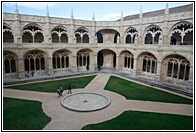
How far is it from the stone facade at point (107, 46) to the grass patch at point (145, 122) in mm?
8683

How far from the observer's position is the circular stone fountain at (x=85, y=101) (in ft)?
46.9

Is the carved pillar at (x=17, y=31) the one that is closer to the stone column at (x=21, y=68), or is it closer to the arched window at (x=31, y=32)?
the arched window at (x=31, y=32)

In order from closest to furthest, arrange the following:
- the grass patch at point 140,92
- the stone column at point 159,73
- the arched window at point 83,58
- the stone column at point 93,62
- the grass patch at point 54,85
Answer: the grass patch at point 140,92, the grass patch at point 54,85, the stone column at point 159,73, the arched window at point 83,58, the stone column at point 93,62

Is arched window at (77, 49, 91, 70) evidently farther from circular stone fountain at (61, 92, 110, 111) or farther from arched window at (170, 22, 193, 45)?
arched window at (170, 22, 193, 45)

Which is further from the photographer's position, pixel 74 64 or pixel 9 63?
pixel 74 64

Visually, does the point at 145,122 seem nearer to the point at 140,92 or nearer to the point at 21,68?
the point at 140,92

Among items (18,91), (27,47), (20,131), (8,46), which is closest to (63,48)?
(27,47)

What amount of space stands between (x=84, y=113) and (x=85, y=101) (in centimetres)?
238

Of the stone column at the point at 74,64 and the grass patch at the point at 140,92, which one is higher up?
the stone column at the point at 74,64

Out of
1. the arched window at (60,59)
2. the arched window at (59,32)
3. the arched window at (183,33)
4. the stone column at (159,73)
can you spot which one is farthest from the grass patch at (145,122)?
the arched window at (59,32)

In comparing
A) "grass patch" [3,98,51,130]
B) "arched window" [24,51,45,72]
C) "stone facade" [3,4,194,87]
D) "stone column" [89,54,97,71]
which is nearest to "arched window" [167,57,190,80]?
"stone facade" [3,4,194,87]

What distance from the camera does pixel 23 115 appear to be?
12984mm

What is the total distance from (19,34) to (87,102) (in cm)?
1537

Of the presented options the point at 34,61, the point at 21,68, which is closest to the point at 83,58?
the point at 34,61
